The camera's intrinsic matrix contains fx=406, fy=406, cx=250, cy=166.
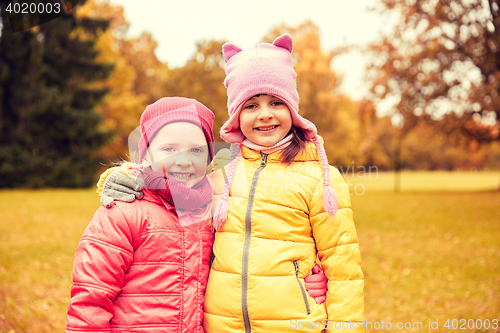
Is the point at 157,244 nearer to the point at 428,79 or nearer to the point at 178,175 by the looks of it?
the point at 178,175

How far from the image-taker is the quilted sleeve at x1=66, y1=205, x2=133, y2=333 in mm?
1676

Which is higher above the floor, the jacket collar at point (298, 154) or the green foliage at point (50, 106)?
the green foliage at point (50, 106)

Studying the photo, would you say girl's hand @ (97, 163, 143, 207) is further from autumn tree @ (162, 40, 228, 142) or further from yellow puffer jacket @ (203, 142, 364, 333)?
autumn tree @ (162, 40, 228, 142)

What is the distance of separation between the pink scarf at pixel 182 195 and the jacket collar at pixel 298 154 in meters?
0.33

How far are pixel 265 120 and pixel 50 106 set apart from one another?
19884 mm

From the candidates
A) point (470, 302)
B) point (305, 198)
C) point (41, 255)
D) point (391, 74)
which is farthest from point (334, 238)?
point (391, 74)

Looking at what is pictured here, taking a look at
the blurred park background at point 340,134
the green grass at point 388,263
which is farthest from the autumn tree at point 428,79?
the green grass at point 388,263

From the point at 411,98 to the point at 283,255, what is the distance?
57.4 ft

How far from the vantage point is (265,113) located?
205 cm

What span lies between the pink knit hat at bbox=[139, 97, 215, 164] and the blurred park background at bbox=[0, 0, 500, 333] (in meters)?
0.32

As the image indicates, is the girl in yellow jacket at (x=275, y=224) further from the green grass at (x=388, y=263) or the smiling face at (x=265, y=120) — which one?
the green grass at (x=388, y=263)

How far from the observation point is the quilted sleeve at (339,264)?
195 centimetres

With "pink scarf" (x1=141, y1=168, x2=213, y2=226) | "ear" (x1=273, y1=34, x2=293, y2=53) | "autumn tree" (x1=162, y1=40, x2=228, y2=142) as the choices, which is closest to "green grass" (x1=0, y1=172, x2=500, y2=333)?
"pink scarf" (x1=141, y1=168, x2=213, y2=226)

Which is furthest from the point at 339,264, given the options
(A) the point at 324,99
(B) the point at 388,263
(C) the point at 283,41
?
(A) the point at 324,99
